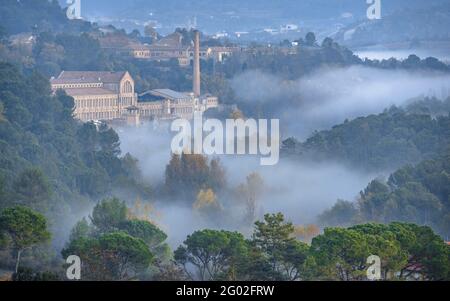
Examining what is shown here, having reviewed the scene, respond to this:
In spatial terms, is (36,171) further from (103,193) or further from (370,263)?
(370,263)

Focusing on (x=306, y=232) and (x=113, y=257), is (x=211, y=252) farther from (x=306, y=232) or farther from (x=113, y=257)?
(x=306, y=232)

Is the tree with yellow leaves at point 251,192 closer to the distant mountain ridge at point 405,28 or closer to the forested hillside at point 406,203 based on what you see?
the forested hillside at point 406,203

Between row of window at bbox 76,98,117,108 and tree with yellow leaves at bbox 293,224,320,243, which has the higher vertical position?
row of window at bbox 76,98,117,108

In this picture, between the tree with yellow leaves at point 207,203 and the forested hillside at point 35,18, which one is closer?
the tree with yellow leaves at point 207,203

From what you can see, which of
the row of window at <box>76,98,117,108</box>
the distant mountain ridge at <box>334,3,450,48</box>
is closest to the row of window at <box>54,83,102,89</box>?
the row of window at <box>76,98,117,108</box>

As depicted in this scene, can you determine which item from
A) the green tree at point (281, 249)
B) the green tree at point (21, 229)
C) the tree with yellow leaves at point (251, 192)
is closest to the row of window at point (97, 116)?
the tree with yellow leaves at point (251, 192)

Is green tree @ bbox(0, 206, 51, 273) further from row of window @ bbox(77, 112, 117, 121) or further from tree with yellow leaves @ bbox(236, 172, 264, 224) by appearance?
row of window @ bbox(77, 112, 117, 121)

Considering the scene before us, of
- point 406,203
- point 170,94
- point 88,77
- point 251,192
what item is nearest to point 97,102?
point 88,77

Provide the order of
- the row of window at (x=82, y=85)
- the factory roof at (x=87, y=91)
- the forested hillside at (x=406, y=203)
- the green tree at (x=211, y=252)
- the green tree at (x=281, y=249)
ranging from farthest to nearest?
the row of window at (x=82, y=85) < the factory roof at (x=87, y=91) < the forested hillside at (x=406, y=203) < the green tree at (x=211, y=252) < the green tree at (x=281, y=249)
